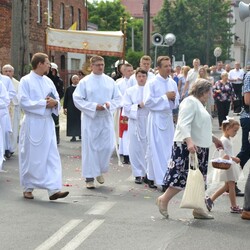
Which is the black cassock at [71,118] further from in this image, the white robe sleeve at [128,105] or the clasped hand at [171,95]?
the clasped hand at [171,95]

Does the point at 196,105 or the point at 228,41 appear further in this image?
the point at 228,41

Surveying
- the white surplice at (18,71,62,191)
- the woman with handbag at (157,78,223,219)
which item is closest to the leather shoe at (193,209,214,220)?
the woman with handbag at (157,78,223,219)

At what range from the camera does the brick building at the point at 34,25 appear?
22.0 meters

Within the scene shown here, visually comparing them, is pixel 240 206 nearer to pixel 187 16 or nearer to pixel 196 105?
pixel 196 105

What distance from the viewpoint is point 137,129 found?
41.6 feet

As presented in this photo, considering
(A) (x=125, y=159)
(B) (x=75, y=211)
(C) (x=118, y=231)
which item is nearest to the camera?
(C) (x=118, y=231)

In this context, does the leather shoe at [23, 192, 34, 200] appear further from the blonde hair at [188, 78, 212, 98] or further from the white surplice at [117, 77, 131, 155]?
the white surplice at [117, 77, 131, 155]

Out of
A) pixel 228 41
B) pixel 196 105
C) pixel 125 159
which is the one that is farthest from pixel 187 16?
pixel 196 105

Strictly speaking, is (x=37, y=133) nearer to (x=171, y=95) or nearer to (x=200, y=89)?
(x=171, y=95)

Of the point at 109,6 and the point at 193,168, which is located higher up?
the point at 109,6

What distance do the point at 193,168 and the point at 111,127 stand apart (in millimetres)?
3463

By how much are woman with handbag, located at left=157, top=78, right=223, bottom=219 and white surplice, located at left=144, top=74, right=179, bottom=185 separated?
7.76ft

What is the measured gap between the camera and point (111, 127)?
12.1 m

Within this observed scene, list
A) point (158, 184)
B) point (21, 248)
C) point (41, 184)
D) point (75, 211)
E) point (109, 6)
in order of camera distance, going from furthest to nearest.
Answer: point (109, 6) < point (158, 184) < point (41, 184) < point (75, 211) < point (21, 248)
